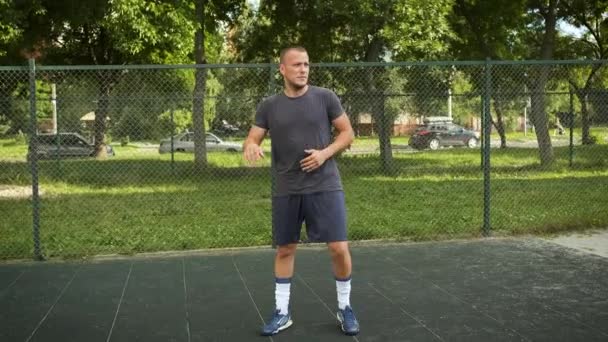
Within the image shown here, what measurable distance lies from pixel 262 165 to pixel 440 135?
4.12 meters

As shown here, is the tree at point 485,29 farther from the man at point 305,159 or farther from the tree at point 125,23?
the man at point 305,159

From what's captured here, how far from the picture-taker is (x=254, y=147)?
4.45 metres

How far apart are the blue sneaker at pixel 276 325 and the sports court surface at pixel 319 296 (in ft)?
0.18

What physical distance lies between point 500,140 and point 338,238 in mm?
15558

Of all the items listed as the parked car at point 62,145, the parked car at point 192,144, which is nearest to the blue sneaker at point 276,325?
the parked car at point 192,144

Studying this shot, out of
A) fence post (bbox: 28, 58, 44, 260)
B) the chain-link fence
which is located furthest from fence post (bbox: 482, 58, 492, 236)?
fence post (bbox: 28, 58, 44, 260)

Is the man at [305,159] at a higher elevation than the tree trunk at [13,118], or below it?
below

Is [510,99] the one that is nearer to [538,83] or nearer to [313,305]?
[538,83]

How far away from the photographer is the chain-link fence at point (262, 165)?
900cm

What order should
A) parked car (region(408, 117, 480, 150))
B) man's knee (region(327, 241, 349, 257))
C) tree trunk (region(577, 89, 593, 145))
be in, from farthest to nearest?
tree trunk (region(577, 89, 593, 145)), parked car (region(408, 117, 480, 150)), man's knee (region(327, 241, 349, 257))

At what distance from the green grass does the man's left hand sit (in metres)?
3.97

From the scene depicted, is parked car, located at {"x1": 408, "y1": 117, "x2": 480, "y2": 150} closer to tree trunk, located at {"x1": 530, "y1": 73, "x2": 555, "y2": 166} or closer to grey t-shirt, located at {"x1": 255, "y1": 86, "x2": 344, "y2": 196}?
tree trunk, located at {"x1": 530, "y1": 73, "x2": 555, "y2": 166}

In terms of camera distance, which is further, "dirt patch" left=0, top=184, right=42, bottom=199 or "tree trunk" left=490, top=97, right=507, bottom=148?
"tree trunk" left=490, top=97, right=507, bottom=148

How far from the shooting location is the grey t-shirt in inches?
172
